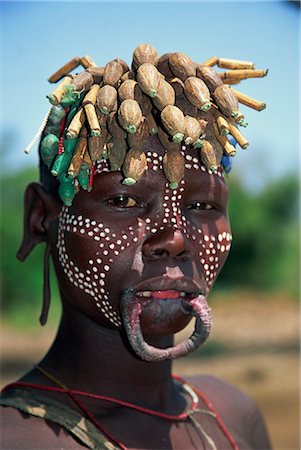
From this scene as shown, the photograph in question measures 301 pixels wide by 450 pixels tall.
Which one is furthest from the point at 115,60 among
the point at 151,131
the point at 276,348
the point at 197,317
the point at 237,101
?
the point at 276,348

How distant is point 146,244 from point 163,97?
0.47m

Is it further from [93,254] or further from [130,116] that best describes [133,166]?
[93,254]

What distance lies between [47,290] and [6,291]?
1048 centimetres

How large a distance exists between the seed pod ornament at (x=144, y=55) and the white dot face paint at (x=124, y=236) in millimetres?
298

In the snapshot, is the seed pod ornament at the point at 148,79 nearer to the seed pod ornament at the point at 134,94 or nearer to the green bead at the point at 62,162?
the seed pod ornament at the point at 134,94

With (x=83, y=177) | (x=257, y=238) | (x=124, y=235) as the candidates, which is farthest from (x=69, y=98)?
(x=257, y=238)

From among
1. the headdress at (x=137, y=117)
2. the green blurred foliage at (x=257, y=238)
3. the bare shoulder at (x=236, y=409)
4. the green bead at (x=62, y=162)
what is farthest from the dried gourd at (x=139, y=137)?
the green blurred foliage at (x=257, y=238)

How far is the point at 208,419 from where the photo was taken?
281 centimetres

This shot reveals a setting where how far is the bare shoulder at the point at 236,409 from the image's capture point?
9.78 feet

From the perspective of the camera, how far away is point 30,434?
90.6 inches

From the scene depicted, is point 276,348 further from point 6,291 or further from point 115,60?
point 115,60

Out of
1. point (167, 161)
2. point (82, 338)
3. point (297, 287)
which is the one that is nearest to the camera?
point (167, 161)

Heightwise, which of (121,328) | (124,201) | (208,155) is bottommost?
(121,328)

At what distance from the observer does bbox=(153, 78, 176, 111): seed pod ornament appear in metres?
2.17
